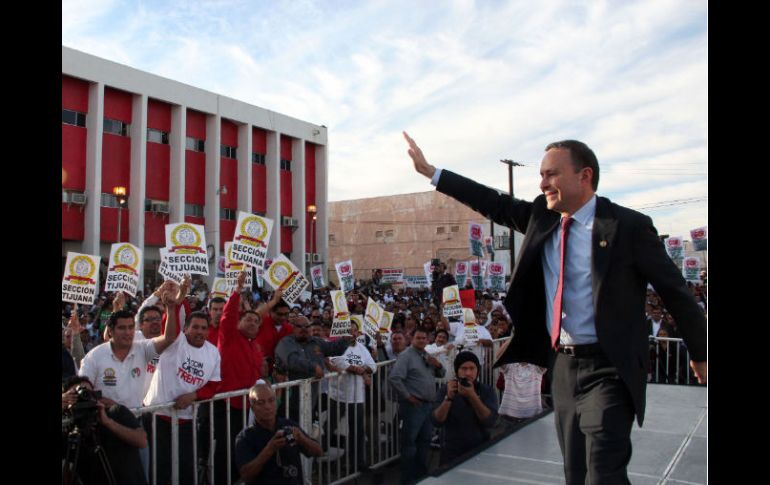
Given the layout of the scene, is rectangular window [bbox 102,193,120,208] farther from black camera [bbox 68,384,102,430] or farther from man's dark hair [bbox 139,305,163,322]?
black camera [bbox 68,384,102,430]

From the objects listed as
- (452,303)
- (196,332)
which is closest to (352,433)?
(196,332)

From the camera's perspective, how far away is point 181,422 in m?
5.70

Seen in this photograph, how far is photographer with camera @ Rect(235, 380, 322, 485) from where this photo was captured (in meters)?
5.22

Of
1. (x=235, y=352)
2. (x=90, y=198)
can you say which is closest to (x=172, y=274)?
(x=235, y=352)

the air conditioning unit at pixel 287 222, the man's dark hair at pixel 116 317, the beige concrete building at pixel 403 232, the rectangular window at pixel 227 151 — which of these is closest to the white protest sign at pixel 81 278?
the man's dark hair at pixel 116 317

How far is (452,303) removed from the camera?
12141 mm

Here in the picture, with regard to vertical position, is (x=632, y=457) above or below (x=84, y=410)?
below

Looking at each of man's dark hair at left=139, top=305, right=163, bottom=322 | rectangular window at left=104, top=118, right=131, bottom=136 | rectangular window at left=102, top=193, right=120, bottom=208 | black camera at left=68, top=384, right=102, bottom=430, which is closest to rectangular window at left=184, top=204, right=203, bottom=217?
rectangular window at left=102, top=193, right=120, bottom=208

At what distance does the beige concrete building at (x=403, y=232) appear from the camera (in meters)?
51.9

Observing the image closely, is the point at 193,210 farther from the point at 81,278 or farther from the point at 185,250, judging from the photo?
the point at 185,250

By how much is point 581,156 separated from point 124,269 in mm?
8089

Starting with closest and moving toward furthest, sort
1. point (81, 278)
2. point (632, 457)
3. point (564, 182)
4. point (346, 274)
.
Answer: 1. point (564, 182)
2. point (632, 457)
3. point (81, 278)
4. point (346, 274)

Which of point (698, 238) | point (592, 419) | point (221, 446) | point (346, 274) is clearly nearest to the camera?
point (592, 419)

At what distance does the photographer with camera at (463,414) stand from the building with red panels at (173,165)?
1995cm
